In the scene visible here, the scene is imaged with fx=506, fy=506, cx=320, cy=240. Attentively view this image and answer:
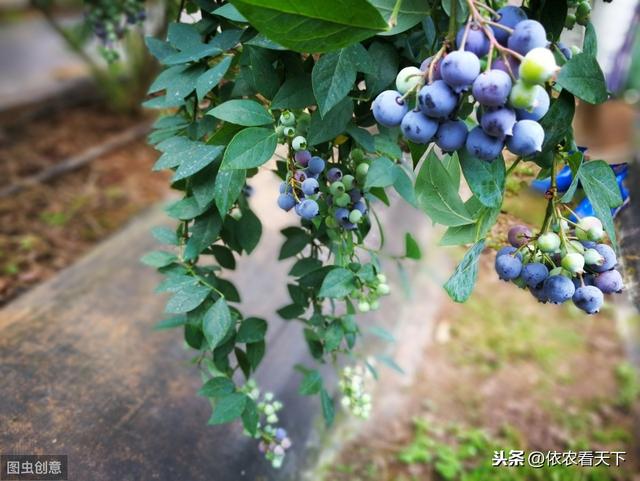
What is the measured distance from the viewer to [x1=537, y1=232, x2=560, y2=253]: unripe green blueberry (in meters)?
0.59

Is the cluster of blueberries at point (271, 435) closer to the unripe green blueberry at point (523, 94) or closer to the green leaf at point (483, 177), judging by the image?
the green leaf at point (483, 177)

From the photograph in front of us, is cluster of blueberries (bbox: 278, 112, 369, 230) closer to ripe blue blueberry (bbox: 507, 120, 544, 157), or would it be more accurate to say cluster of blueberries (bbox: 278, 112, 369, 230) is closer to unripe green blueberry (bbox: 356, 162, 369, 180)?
unripe green blueberry (bbox: 356, 162, 369, 180)

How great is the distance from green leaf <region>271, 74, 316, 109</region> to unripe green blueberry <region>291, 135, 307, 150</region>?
0.13 ft

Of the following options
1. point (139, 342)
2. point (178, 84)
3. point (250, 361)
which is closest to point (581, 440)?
point (250, 361)

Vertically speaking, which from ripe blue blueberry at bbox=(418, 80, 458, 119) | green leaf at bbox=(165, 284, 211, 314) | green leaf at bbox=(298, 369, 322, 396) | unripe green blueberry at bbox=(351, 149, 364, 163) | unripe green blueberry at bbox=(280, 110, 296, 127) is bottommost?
green leaf at bbox=(298, 369, 322, 396)

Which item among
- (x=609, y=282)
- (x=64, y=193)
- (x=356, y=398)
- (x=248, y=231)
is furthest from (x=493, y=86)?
(x=64, y=193)

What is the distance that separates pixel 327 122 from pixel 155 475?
0.73 m

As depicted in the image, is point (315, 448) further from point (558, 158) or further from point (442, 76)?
point (442, 76)

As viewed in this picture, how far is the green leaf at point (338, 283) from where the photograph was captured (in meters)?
0.74

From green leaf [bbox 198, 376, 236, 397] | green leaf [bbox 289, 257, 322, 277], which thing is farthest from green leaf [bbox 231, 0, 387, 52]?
green leaf [bbox 198, 376, 236, 397]

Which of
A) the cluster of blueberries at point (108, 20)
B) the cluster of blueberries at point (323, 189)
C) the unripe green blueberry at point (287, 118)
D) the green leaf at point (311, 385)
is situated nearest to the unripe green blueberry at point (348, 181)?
the cluster of blueberries at point (323, 189)

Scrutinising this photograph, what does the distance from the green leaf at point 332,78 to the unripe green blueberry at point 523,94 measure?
0.62ft

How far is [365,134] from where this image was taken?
27.0 inches

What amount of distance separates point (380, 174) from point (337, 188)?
3.2 inches
